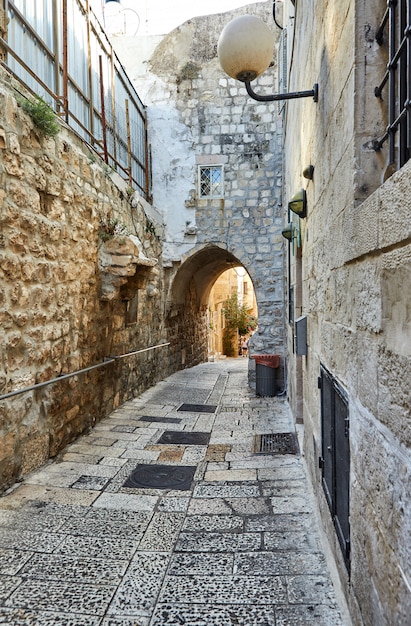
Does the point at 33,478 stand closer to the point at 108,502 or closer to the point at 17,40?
the point at 108,502

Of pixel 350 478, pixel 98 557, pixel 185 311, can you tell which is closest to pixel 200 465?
pixel 98 557

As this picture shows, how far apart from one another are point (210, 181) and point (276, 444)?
18.4 ft

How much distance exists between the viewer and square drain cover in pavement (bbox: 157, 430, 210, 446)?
14.8ft

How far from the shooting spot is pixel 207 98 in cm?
845

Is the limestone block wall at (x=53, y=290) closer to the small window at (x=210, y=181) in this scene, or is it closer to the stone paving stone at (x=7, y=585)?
the stone paving stone at (x=7, y=585)

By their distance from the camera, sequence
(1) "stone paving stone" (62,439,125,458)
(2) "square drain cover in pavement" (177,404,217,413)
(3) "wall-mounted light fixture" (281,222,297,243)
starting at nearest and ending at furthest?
(1) "stone paving stone" (62,439,125,458), (3) "wall-mounted light fixture" (281,222,297,243), (2) "square drain cover in pavement" (177,404,217,413)

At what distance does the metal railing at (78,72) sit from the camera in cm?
399

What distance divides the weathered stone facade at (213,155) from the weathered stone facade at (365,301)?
564cm

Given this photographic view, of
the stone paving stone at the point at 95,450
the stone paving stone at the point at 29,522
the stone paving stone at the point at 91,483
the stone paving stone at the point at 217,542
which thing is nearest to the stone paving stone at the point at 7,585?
the stone paving stone at the point at 29,522

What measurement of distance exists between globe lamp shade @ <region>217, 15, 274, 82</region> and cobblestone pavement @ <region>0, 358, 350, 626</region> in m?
2.87

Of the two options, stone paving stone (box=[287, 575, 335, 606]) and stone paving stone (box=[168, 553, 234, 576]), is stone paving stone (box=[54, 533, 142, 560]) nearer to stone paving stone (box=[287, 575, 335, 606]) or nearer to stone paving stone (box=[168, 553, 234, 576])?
stone paving stone (box=[168, 553, 234, 576])

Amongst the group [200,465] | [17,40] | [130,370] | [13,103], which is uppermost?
[17,40]

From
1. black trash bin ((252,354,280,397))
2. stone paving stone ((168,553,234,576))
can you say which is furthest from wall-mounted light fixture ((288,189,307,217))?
black trash bin ((252,354,280,397))

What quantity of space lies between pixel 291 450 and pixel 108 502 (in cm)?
180
